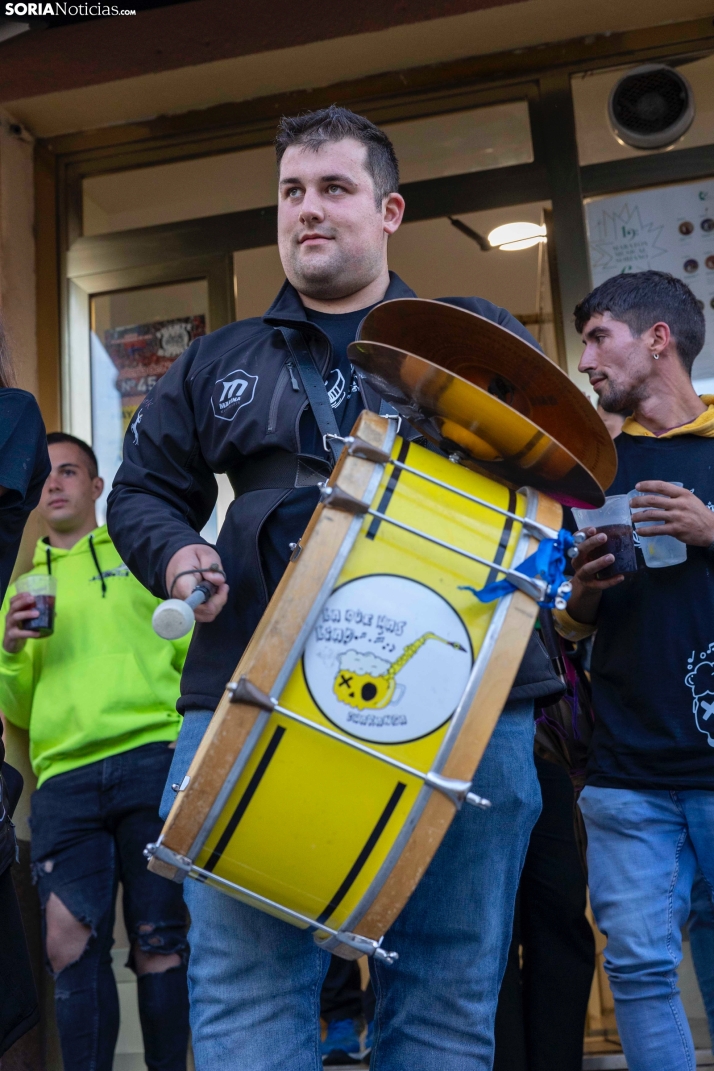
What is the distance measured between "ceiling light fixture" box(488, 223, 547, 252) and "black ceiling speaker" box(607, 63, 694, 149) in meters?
0.49

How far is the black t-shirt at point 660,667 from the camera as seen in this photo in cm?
270

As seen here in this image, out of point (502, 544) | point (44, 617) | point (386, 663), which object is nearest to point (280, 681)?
point (386, 663)

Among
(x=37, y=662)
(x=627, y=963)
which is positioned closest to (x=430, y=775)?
(x=627, y=963)

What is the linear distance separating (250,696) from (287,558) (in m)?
0.45

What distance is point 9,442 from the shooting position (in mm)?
2223

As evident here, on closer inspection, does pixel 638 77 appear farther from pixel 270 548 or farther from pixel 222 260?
pixel 270 548

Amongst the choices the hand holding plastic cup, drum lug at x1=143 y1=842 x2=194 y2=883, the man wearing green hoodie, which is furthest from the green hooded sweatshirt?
drum lug at x1=143 y1=842 x2=194 y2=883

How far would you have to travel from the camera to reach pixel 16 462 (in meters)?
2.22

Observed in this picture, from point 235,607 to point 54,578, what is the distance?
6.59ft

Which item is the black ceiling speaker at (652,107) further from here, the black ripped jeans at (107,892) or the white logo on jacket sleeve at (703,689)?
the black ripped jeans at (107,892)

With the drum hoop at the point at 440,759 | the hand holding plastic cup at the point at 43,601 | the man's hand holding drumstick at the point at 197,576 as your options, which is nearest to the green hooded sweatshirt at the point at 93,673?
the hand holding plastic cup at the point at 43,601

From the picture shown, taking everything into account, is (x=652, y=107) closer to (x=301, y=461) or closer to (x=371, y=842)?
(x=301, y=461)

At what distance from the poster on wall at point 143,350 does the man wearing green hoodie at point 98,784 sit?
0.92m

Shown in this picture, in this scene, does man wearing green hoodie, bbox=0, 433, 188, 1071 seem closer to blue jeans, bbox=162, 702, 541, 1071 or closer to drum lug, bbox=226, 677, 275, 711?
blue jeans, bbox=162, 702, 541, 1071
